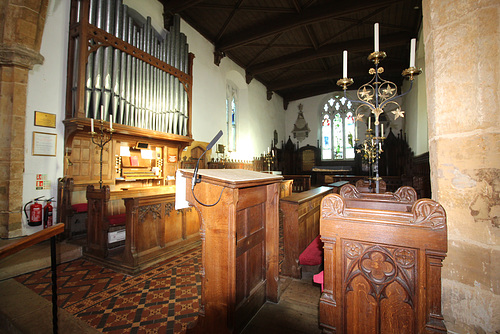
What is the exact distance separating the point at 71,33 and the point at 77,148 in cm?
208

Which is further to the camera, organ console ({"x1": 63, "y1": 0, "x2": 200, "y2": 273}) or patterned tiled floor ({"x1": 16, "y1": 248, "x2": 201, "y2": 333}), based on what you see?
organ console ({"x1": 63, "y1": 0, "x2": 200, "y2": 273})

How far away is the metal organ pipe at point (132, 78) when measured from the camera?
4.22 metres

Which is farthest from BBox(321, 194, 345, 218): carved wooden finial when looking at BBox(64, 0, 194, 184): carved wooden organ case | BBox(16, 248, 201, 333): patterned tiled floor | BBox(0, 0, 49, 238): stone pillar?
BBox(0, 0, 49, 238): stone pillar

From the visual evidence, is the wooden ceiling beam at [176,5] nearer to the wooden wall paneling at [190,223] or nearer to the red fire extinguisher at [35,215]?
the wooden wall paneling at [190,223]

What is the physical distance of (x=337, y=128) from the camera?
13.3 metres

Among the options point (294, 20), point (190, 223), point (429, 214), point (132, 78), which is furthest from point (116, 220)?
point (294, 20)

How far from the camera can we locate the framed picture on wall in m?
3.77

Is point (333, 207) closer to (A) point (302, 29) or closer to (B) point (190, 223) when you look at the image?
(B) point (190, 223)

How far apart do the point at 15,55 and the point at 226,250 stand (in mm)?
4542

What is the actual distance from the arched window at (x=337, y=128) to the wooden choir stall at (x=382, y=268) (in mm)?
12597

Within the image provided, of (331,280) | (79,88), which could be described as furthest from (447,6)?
(79,88)

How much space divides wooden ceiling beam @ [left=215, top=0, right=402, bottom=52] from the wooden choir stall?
6.58 meters

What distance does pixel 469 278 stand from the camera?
1324 mm

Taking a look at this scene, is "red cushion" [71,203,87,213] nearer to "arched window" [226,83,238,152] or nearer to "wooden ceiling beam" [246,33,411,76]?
"arched window" [226,83,238,152]
